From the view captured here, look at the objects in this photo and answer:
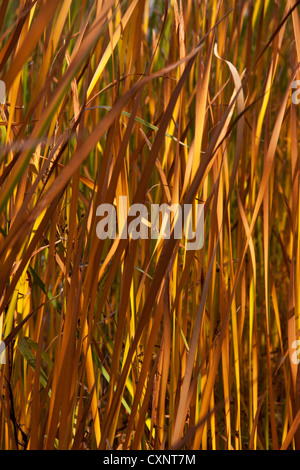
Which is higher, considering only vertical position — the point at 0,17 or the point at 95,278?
the point at 0,17

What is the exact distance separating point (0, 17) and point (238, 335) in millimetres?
413

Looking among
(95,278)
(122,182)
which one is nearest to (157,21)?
(122,182)

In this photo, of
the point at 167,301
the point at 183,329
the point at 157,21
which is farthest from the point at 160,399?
the point at 157,21

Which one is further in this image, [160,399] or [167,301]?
[160,399]

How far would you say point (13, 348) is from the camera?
56 cm

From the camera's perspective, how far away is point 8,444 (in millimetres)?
542

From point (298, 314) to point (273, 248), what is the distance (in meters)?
0.69

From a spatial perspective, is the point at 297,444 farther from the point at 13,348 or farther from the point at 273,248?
the point at 273,248
